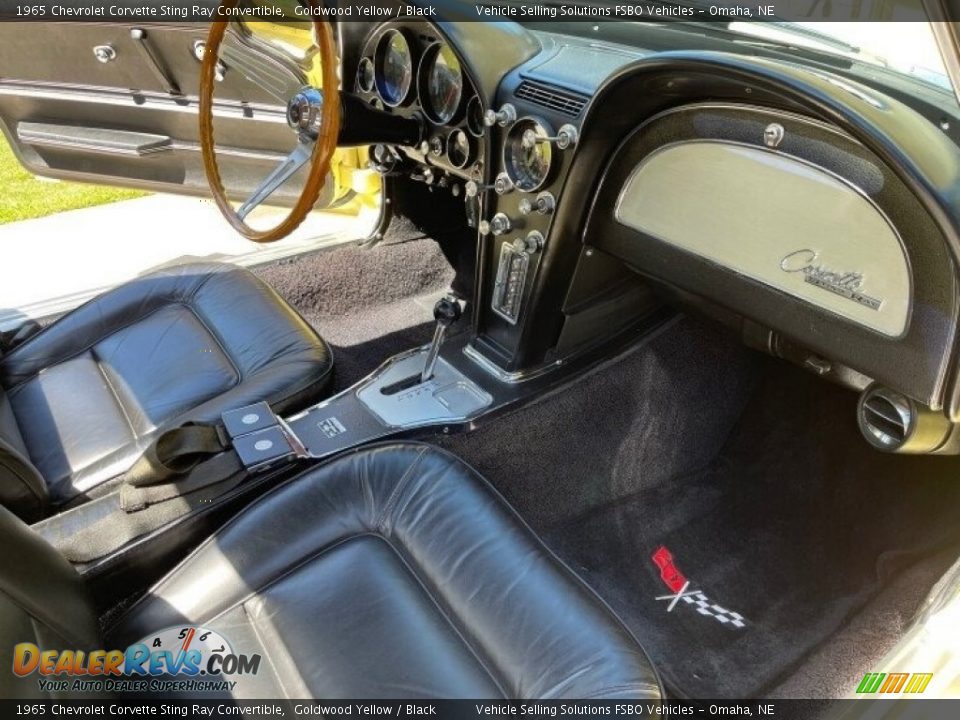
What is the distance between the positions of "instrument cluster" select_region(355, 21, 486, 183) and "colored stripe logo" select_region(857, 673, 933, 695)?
49.4 inches

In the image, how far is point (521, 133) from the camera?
1580mm

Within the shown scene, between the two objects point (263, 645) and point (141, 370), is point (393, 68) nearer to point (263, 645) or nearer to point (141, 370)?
point (141, 370)

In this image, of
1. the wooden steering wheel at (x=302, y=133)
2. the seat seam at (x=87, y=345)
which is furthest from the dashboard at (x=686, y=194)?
the seat seam at (x=87, y=345)

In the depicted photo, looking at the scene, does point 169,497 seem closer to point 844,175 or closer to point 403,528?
point 403,528

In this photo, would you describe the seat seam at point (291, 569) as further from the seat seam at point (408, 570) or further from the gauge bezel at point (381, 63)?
the gauge bezel at point (381, 63)

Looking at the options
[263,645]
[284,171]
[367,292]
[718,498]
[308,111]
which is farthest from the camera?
[367,292]

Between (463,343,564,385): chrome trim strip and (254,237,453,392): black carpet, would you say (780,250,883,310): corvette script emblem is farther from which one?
(254,237,453,392): black carpet

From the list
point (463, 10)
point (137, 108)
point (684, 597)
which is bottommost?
point (684, 597)

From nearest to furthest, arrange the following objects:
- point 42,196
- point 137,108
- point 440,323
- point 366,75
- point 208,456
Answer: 1. point 208,456
2. point 440,323
3. point 366,75
4. point 137,108
5. point 42,196

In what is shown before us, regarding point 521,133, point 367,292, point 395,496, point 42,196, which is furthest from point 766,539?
point 42,196

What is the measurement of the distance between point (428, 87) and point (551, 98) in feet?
1.47

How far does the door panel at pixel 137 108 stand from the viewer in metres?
2.12

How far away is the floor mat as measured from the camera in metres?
1.54

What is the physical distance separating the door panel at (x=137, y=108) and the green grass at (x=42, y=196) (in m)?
1.05
